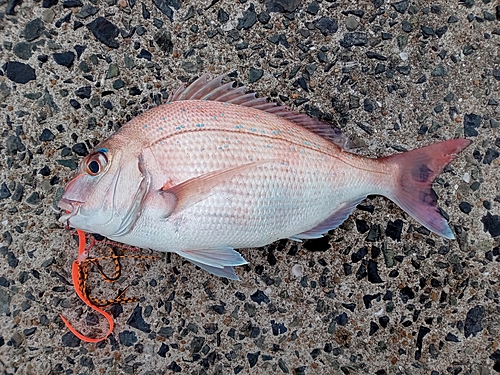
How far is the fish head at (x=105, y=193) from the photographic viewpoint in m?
1.55

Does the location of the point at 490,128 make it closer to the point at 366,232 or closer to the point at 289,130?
the point at 366,232

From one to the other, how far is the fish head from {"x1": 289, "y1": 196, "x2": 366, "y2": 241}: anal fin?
738mm

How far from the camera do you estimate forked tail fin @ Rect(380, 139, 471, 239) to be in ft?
6.07

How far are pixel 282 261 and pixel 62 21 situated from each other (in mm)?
1578

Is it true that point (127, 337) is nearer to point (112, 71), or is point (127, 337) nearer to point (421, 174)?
point (112, 71)

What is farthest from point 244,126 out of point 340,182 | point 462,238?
point 462,238

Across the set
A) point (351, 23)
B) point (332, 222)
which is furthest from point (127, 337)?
point (351, 23)

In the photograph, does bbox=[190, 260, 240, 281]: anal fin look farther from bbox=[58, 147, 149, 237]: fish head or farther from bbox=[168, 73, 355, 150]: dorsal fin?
bbox=[168, 73, 355, 150]: dorsal fin

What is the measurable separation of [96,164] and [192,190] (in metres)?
0.39

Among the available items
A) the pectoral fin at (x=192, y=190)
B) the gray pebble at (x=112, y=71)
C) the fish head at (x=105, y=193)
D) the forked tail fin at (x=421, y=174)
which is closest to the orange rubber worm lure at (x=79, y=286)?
the fish head at (x=105, y=193)

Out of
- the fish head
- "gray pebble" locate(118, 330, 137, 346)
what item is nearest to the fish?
the fish head

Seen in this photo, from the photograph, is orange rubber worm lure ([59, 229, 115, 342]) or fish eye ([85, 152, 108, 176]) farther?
orange rubber worm lure ([59, 229, 115, 342])

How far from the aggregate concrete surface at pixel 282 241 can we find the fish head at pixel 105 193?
42 cm

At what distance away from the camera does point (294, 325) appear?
79.7 inches
